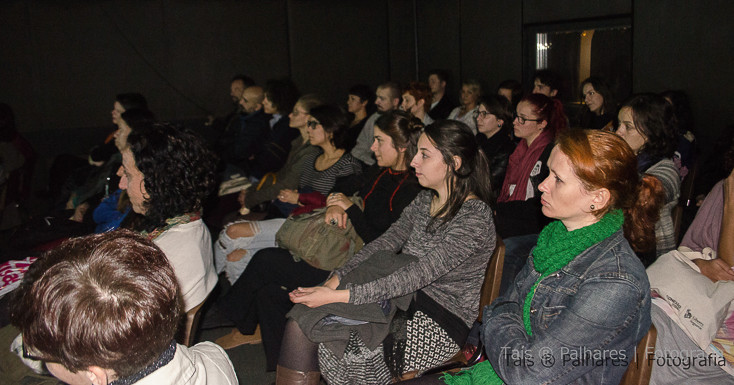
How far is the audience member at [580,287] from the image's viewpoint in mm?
1441

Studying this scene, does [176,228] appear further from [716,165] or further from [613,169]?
[716,165]

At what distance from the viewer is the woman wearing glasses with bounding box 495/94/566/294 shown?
2977 mm

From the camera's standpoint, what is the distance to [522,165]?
3564mm

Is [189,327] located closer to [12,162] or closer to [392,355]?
[392,355]

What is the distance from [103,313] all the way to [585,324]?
1.15 metres

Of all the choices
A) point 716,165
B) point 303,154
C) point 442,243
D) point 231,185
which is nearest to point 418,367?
point 442,243

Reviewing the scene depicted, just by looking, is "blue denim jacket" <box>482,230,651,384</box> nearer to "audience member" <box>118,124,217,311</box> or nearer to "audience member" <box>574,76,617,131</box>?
"audience member" <box>118,124,217,311</box>

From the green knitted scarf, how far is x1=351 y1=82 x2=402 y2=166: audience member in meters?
3.48

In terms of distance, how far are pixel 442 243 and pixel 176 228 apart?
3.39 feet

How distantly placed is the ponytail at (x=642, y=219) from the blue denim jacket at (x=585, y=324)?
24 centimetres

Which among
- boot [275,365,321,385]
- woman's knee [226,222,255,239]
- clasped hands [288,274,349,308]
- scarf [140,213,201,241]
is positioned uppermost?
scarf [140,213,201,241]

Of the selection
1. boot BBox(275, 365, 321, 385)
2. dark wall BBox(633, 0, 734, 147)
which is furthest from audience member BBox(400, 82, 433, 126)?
boot BBox(275, 365, 321, 385)

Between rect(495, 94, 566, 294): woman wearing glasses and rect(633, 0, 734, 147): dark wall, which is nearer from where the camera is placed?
rect(495, 94, 566, 294): woman wearing glasses

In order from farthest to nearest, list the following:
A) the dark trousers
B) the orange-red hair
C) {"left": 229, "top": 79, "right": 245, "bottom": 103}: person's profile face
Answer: {"left": 229, "top": 79, "right": 245, "bottom": 103}: person's profile face
the dark trousers
the orange-red hair
